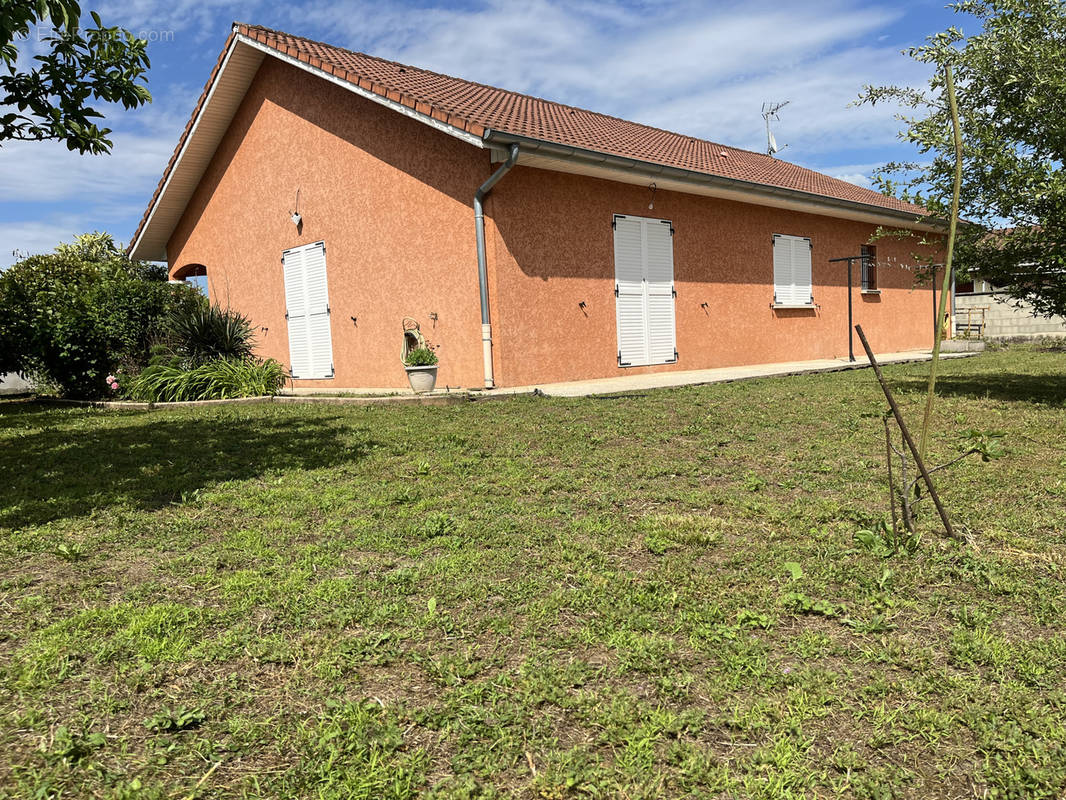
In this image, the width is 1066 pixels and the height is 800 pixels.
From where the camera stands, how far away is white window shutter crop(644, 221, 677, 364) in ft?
36.6

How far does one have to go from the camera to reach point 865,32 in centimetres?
798

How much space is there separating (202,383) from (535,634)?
9364 millimetres

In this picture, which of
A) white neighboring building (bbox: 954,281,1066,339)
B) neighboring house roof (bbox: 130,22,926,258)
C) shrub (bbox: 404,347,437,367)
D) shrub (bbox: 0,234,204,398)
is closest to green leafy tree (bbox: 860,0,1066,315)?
neighboring house roof (bbox: 130,22,926,258)

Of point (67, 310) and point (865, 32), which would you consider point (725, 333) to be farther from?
point (67, 310)

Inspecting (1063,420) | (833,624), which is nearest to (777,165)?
(1063,420)

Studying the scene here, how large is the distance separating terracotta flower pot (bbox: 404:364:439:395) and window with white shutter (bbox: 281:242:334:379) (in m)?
3.81

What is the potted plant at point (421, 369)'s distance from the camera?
8.95 meters

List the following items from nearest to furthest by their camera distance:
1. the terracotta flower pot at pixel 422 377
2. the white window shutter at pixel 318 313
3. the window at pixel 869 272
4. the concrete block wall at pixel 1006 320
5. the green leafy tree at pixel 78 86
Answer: the green leafy tree at pixel 78 86 < the terracotta flower pot at pixel 422 377 < the white window shutter at pixel 318 313 < the window at pixel 869 272 < the concrete block wall at pixel 1006 320

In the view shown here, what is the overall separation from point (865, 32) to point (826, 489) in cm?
657

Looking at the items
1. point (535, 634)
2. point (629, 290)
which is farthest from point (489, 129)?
point (535, 634)

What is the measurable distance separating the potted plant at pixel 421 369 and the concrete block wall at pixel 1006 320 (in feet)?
59.4

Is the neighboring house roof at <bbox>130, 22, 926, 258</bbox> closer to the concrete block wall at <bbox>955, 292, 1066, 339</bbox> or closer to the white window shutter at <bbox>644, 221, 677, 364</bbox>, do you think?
the white window shutter at <bbox>644, 221, 677, 364</bbox>

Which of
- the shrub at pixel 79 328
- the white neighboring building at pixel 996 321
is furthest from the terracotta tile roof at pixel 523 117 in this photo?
the white neighboring building at pixel 996 321

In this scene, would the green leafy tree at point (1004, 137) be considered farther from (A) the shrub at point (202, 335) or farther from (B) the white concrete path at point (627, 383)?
(A) the shrub at point (202, 335)
